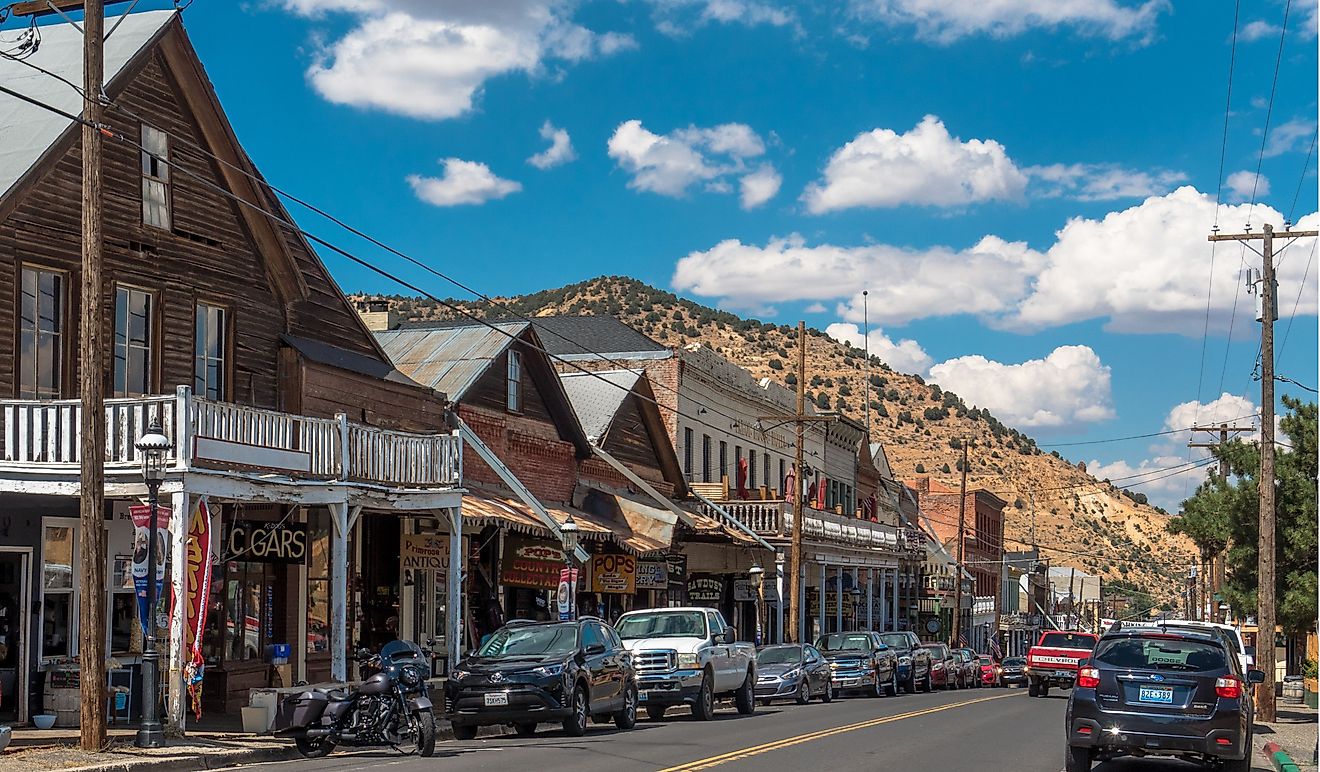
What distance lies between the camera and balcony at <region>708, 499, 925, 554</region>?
44562mm

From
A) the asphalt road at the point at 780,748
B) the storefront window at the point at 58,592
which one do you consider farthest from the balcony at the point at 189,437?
the asphalt road at the point at 780,748

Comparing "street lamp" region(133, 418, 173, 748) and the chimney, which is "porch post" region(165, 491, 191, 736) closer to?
"street lamp" region(133, 418, 173, 748)

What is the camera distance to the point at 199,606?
1920cm

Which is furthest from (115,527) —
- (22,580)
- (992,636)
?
(992,636)

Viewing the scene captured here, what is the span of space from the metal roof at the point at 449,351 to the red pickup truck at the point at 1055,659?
622 inches

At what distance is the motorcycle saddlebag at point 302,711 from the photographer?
18094 millimetres

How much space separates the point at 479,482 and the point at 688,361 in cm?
1456

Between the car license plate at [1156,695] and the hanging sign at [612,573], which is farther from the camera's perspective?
the hanging sign at [612,573]

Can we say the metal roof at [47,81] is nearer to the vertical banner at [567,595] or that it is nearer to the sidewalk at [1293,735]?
the vertical banner at [567,595]

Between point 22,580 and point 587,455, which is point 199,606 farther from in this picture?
point 587,455

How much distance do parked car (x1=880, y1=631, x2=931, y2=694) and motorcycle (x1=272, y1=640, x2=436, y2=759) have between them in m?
23.9

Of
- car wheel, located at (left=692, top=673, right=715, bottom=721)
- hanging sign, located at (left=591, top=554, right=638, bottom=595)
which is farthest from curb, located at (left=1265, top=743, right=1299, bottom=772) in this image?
hanging sign, located at (left=591, top=554, right=638, bottom=595)

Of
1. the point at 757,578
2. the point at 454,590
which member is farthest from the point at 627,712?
the point at 757,578

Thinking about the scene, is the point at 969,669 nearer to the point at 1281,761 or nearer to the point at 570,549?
the point at 570,549
